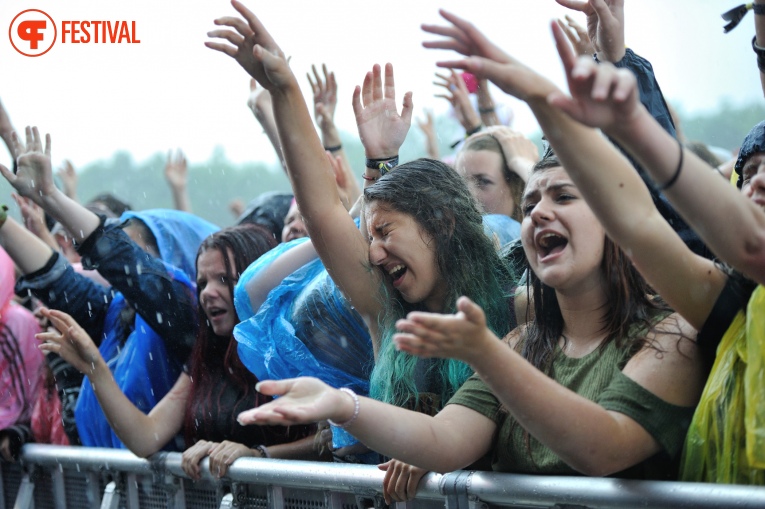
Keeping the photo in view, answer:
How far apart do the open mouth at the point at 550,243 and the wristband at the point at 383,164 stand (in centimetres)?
86

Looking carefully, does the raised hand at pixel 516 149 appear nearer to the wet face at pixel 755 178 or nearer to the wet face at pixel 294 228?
the wet face at pixel 294 228

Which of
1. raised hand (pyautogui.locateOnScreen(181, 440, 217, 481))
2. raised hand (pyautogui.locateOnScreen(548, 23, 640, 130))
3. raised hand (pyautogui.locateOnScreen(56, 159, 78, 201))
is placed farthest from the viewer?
raised hand (pyautogui.locateOnScreen(56, 159, 78, 201))

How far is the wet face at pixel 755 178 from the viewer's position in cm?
221

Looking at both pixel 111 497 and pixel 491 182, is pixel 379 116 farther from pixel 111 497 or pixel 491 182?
pixel 111 497

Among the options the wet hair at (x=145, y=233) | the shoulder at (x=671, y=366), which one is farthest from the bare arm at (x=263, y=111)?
the shoulder at (x=671, y=366)

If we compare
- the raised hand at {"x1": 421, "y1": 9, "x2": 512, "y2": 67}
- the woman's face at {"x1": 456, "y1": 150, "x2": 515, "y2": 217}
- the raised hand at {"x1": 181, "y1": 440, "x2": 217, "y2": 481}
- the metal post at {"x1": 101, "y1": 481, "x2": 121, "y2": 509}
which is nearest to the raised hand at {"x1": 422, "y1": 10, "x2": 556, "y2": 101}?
the raised hand at {"x1": 421, "y1": 9, "x2": 512, "y2": 67}

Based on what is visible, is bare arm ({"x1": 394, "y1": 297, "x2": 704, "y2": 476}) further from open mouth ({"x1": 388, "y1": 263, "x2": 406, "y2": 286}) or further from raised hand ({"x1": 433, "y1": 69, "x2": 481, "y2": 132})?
raised hand ({"x1": 433, "y1": 69, "x2": 481, "y2": 132})

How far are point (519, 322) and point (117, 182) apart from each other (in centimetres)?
2025

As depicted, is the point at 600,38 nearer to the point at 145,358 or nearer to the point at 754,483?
the point at 754,483

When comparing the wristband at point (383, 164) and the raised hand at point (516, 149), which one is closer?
the wristband at point (383, 164)

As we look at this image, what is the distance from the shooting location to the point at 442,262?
290 centimetres

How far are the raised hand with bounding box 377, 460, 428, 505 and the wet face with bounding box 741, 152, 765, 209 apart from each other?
1067mm

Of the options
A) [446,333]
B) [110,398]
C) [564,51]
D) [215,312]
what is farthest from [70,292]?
[564,51]

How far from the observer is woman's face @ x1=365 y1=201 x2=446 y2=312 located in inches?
113
